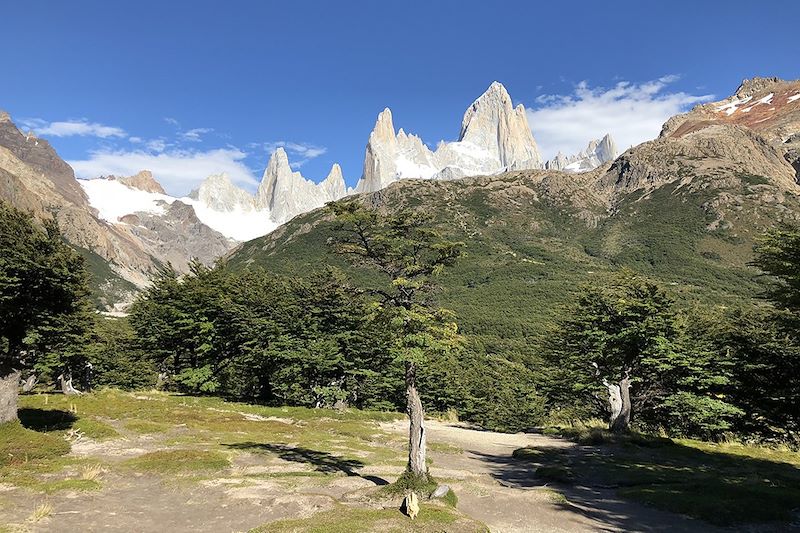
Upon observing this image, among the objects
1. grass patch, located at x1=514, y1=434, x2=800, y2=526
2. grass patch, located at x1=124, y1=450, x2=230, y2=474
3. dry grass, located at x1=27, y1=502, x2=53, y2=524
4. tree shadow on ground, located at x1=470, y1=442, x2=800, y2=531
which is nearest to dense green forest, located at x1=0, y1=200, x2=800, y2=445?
grass patch, located at x1=514, y1=434, x2=800, y2=526

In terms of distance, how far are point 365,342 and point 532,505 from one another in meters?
36.0

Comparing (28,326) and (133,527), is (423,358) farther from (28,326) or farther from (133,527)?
(28,326)

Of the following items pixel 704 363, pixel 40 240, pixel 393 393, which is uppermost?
pixel 40 240

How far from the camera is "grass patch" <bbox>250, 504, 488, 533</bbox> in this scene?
502 inches

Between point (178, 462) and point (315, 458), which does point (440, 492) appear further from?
point (178, 462)

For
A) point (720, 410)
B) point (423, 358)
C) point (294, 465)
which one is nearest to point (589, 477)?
point (423, 358)

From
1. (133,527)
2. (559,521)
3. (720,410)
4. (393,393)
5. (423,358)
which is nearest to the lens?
(133,527)

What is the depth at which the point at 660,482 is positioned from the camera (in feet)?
71.1

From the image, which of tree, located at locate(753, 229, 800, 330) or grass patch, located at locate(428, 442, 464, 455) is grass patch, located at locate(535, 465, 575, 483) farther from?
tree, located at locate(753, 229, 800, 330)

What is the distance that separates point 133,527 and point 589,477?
19.6 m

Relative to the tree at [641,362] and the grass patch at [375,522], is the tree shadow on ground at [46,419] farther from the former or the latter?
the tree at [641,362]

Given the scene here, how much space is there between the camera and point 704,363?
36562 mm

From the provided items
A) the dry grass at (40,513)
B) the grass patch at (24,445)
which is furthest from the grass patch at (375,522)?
the grass patch at (24,445)

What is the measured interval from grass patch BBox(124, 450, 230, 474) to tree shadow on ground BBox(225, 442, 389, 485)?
3.13m
